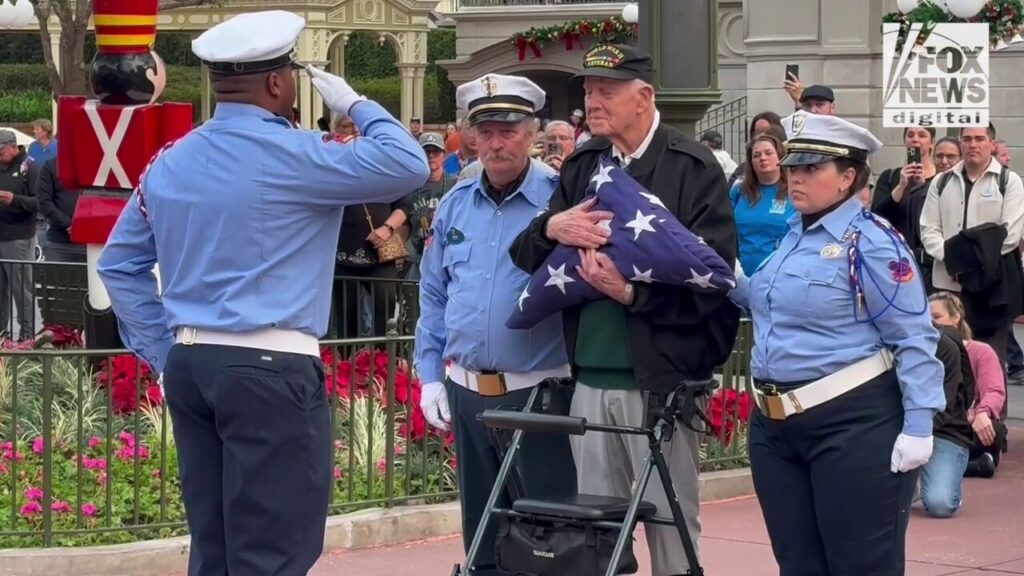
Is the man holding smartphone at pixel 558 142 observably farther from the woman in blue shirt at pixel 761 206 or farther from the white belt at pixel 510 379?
the white belt at pixel 510 379

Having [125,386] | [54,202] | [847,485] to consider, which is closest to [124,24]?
[125,386]

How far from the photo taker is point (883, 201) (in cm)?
1351

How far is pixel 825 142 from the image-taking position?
5.70 meters

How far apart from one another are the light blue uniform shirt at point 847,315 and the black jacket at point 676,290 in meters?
0.18

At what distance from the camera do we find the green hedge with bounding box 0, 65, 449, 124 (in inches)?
1609

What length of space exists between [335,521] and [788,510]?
10.0 ft

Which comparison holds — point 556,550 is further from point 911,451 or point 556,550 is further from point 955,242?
point 955,242

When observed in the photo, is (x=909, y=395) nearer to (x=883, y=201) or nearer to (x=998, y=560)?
(x=998, y=560)

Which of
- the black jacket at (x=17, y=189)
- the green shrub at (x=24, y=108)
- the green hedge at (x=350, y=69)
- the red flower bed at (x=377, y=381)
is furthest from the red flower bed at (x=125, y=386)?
the green shrub at (x=24, y=108)

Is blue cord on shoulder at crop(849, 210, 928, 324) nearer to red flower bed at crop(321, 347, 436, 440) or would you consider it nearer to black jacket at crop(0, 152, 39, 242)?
red flower bed at crop(321, 347, 436, 440)

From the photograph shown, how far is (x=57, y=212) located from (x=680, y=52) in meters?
8.55

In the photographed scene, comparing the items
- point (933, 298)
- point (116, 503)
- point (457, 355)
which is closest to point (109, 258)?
point (457, 355)

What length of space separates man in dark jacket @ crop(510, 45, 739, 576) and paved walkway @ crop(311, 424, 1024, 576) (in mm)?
2047

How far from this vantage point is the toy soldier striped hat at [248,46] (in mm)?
5039
